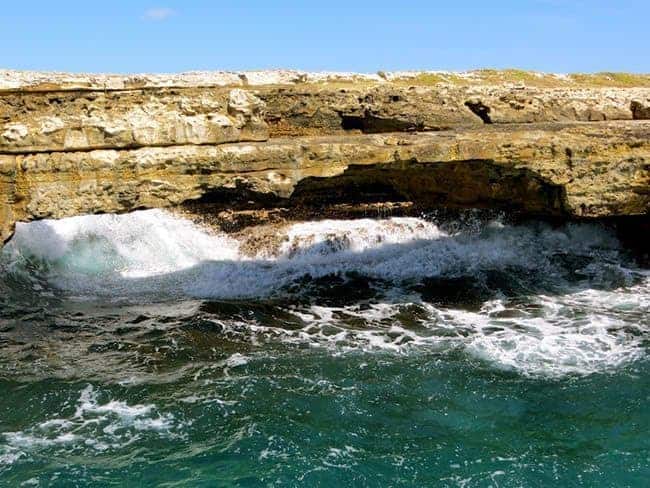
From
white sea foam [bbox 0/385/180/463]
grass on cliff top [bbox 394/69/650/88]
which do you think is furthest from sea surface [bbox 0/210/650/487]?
grass on cliff top [bbox 394/69/650/88]

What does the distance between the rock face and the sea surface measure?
1953 mm

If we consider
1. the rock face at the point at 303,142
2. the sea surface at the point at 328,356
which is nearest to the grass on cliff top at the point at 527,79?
the rock face at the point at 303,142

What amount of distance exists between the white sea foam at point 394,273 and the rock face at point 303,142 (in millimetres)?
1773

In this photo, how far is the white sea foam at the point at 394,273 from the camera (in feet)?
31.0

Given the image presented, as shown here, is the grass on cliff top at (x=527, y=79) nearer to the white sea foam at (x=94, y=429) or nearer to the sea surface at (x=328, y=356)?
the sea surface at (x=328, y=356)

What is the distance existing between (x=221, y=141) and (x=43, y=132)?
Answer: 2348mm

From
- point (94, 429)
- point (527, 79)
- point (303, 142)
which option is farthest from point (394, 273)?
point (94, 429)

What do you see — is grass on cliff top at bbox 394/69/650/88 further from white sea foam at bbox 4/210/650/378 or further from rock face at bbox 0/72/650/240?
white sea foam at bbox 4/210/650/378

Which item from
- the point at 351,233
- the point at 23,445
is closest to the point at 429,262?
the point at 351,233

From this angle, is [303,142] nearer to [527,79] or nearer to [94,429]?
[94,429]

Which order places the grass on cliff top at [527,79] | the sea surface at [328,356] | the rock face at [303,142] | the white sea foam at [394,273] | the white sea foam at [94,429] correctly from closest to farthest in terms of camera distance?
the sea surface at [328,356]
the white sea foam at [94,429]
the rock face at [303,142]
the white sea foam at [394,273]
the grass on cliff top at [527,79]

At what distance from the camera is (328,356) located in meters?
9.02

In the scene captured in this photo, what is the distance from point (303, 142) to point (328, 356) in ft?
10.3

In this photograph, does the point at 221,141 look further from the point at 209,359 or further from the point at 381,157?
the point at 209,359
